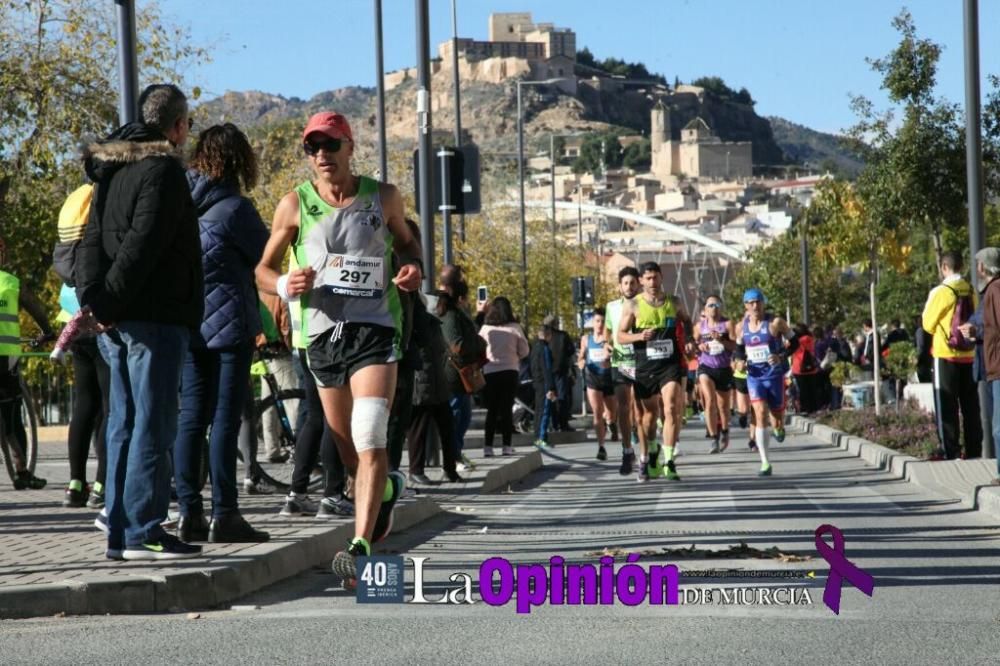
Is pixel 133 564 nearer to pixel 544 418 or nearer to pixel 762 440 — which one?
pixel 762 440

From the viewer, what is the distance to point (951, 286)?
17.4 meters

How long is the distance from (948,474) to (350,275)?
30.1 feet

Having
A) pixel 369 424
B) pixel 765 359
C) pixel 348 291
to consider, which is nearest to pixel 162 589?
pixel 369 424

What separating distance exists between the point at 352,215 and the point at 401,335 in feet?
1.92

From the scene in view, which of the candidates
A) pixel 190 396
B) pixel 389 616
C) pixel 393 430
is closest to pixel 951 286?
pixel 393 430

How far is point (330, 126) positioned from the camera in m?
8.55

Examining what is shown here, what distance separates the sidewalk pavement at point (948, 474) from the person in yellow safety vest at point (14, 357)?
6667 millimetres

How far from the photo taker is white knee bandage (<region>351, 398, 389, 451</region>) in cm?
835

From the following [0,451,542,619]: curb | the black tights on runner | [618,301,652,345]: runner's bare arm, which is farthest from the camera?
[618,301,652,345]: runner's bare arm

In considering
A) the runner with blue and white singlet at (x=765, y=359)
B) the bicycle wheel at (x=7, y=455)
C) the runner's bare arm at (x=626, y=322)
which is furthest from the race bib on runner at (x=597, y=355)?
the bicycle wheel at (x=7, y=455)

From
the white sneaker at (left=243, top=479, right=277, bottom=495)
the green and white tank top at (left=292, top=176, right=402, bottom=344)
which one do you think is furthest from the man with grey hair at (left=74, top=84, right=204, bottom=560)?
the white sneaker at (left=243, top=479, right=277, bottom=495)

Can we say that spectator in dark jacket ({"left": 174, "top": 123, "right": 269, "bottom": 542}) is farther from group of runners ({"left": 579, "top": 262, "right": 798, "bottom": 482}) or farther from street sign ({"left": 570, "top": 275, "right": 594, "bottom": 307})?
street sign ({"left": 570, "top": 275, "right": 594, "bottom": 307})

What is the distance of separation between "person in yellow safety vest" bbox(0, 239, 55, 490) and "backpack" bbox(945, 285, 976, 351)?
8.05 m

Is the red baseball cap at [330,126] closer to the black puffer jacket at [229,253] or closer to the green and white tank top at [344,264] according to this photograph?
the green and white tank top at [344,264]
